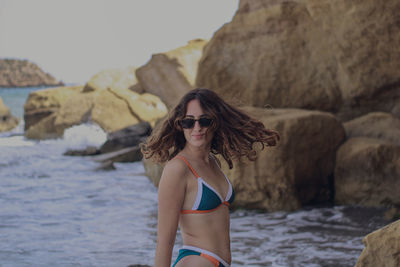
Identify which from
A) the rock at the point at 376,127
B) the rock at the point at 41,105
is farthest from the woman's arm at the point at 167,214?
the rock at the point at 41,105

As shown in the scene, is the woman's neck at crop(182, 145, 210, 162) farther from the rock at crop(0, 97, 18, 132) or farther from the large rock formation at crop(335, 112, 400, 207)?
the rock at crop(0, 97, 18, 132)

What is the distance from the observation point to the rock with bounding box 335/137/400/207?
6680mm

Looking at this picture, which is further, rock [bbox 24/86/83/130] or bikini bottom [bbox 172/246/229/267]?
rock [bbox 24/86/83/130]

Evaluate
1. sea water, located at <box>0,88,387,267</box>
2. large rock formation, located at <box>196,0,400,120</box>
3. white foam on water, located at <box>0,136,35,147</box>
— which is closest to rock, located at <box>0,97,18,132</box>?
white foam on water, located at <box>0,136,35,147</box>

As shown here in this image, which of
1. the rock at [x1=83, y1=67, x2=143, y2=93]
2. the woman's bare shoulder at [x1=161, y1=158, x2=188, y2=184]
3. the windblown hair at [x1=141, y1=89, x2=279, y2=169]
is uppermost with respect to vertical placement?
the windblown hair at [x1=141, y1=89, x2=279, y2=169]

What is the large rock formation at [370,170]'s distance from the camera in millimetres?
6688

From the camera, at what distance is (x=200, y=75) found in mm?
8891

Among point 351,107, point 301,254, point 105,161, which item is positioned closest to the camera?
point 301,254

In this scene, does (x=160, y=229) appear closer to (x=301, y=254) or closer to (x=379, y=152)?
(x=301, y=254)

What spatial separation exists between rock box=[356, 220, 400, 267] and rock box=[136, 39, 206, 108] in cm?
1271

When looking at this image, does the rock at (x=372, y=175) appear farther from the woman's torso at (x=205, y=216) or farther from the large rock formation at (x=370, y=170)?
the woman's torso at (x=205, y=216)

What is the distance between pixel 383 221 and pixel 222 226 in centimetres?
409

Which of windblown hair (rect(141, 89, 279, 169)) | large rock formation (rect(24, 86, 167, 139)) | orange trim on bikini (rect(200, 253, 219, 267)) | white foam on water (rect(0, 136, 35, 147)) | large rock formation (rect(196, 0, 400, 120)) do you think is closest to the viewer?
orange trim on bikini (rect(200, 253, 219, 267))

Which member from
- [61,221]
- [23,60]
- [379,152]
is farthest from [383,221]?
[23,60]
